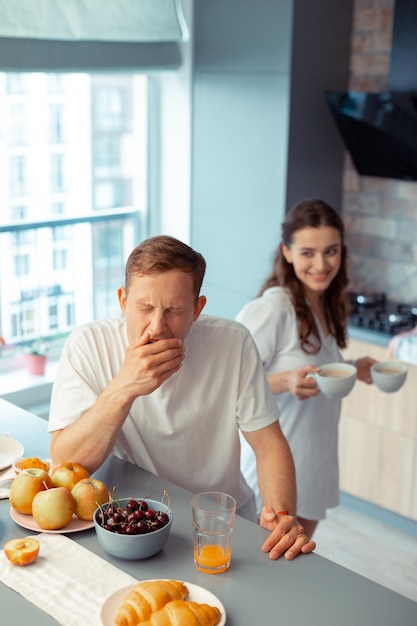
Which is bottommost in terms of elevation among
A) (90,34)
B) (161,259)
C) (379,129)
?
(161,259)

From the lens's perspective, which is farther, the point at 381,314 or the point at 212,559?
the point at 381,314

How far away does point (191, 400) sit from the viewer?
6.88 feet

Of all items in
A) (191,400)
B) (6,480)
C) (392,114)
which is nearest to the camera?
(6,480)

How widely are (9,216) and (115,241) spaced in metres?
0.66

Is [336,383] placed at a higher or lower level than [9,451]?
higher

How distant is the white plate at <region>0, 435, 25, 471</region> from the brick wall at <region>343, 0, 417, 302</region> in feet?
8.02

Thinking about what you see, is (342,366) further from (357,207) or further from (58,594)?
(357,207)

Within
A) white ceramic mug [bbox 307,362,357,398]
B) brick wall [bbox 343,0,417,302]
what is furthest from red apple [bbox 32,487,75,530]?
brick wall [bbox 343,0,417,302]

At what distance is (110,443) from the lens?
1946 mm

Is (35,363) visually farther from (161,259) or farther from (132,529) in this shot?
(132,529)

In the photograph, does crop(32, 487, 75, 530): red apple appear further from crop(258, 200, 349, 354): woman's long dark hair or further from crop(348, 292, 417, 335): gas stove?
crop(348, 292, 417, 335): gas stove

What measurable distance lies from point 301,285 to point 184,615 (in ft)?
4.88

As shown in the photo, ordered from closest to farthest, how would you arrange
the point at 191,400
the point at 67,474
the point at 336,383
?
the point at 67,474
the point at 191,400
the point at 336,383

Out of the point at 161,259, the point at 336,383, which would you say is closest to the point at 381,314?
the point at 336,383
